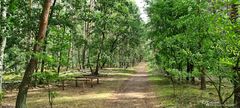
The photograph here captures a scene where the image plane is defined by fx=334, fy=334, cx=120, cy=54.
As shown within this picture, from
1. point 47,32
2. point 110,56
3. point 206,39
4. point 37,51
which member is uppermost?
point 47,32

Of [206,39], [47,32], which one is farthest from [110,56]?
[206,39]

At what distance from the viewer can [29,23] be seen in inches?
862

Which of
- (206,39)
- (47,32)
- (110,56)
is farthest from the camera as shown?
(110,56)

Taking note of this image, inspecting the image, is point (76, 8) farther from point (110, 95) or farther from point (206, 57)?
point (206, 57)

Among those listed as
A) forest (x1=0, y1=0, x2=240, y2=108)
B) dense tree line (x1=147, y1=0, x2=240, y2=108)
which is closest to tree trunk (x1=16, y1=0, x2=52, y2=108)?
forest (x1=0, y1=0, x2=240, y2=108)

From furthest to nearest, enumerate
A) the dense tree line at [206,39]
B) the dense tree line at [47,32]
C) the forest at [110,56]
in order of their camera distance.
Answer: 1. the dense tree line at [47,32]
2. the forest at [110,56]
3. the dense tree line at [206,39]

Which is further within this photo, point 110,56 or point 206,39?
point 110,56

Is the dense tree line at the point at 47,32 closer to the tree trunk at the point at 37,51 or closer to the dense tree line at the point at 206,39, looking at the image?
the tree trunk at the point at 37,51

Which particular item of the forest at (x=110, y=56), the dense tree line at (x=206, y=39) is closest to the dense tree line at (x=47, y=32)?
the forest at (x=110, y=56)

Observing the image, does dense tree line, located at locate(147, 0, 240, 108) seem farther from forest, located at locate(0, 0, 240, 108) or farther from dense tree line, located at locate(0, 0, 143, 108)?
dense tree line, located at locate(0, 0, 143, 108)

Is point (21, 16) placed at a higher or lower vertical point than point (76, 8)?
lower

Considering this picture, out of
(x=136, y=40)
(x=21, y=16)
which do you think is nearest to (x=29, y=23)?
(x=21, y=16)

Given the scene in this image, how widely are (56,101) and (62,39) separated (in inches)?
312

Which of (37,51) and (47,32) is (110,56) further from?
(37,51)
